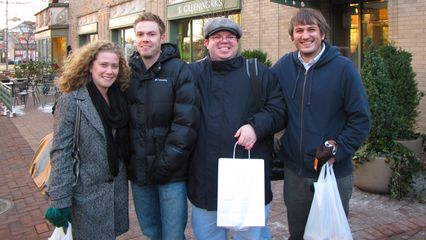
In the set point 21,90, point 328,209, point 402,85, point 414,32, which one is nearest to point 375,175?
point 402,85

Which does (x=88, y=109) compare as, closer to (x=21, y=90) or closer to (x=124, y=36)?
(x=21, y=90)

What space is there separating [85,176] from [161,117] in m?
0.57

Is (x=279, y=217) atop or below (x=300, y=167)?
below

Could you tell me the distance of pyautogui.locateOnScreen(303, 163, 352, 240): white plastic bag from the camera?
2.59 meters

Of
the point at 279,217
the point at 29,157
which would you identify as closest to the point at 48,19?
the point at 29,157

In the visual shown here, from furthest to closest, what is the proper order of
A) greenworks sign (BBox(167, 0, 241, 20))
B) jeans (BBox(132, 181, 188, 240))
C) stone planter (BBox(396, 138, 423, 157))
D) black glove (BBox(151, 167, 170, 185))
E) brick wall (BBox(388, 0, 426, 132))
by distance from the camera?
greenworks sign (BBox(167, 0, 241, 20)) < brick wall (BBox(388, 0, 426, 132)) < stone planter (BBox(396, 138, 423, 157)) < jeans (BBox(132, 181, 188, 240)) < black glove (BBox(151, 167, 170, 185))

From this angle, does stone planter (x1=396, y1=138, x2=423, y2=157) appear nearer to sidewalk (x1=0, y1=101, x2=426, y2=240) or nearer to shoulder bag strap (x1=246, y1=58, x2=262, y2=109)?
sidewalk (x1=0, y1=101, x2=426, y2=240)

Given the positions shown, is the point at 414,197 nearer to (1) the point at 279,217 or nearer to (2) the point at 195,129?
(1) the point at 279,217

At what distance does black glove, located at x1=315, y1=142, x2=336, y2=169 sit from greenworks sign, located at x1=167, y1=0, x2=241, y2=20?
8.89 metres

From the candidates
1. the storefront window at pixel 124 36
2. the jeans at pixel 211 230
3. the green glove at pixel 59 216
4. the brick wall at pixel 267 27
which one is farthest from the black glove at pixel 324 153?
the storefront window at pixel 124 36

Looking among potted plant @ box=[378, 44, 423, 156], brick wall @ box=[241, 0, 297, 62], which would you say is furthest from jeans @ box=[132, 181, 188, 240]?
brick wall @ box=[241, 0, 297, 62]

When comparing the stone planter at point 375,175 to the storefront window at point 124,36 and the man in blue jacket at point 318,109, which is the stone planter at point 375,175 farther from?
the storefront window at point 124,36

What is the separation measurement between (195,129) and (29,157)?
6.15 metres

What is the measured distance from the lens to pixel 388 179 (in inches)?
207
